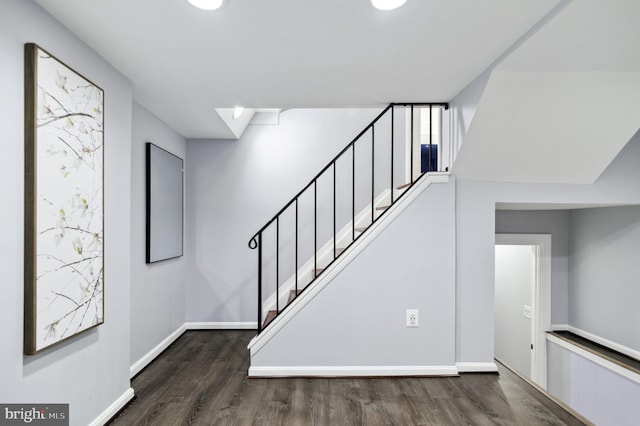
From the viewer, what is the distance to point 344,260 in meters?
2.84

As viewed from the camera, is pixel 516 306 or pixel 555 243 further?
pixel 516 306

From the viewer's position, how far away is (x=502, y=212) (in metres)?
3.68

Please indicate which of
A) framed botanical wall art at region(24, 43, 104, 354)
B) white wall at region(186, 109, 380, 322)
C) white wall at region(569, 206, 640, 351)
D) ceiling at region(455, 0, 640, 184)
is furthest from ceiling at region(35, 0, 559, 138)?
white wall at region(569, 206, 640, 351)

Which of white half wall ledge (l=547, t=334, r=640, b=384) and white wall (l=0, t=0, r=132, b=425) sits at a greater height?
white wall (l=0, t=0, r=132, b=425)

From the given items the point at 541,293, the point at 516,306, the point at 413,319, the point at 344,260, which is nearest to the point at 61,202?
Result: the point at 344,260

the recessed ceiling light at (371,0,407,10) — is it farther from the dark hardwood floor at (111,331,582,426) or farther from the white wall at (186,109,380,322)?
the white wall at (186,109,380,322)

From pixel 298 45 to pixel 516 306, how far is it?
400cm

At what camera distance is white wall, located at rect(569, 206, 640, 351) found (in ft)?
10.2

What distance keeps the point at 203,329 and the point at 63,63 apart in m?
3.10

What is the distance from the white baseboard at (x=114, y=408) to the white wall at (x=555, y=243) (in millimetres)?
3641

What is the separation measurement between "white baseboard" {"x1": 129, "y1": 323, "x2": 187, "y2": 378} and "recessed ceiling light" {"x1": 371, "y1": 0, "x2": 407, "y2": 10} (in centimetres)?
294

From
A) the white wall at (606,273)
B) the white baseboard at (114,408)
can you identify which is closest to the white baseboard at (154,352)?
the white baseboard at (114,408)

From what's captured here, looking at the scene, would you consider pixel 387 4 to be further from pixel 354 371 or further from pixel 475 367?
pixel 475 367

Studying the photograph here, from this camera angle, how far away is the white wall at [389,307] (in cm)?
283
